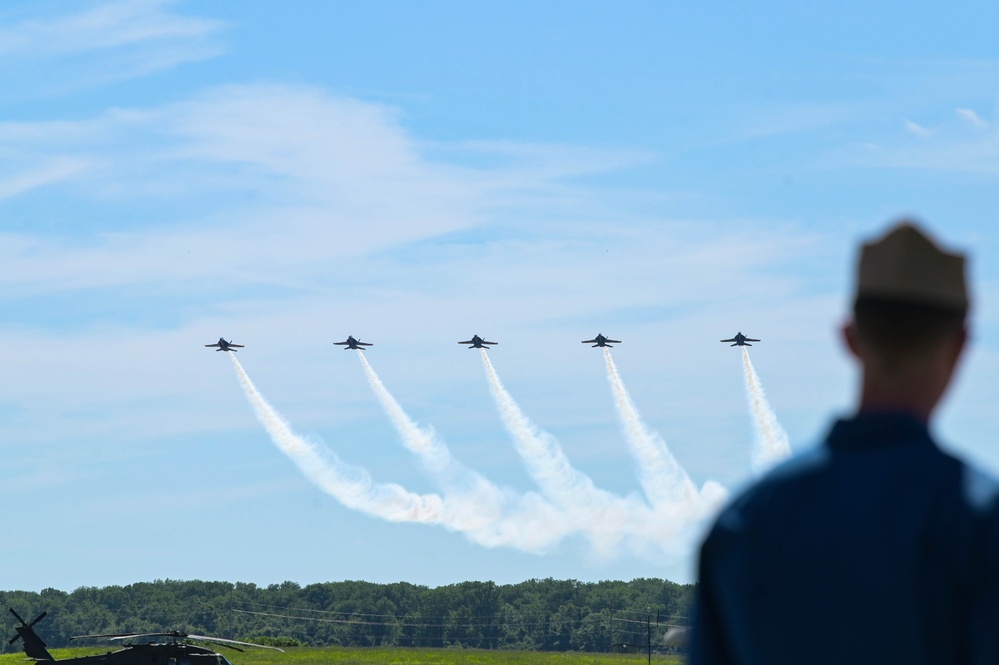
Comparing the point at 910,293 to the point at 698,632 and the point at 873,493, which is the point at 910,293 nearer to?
the point at 873,493

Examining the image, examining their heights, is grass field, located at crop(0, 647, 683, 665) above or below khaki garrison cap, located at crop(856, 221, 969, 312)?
above

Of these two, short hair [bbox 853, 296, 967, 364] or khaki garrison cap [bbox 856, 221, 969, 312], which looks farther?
short hair [bbox 853, 296, 967, 364]

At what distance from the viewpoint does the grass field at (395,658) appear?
16288 centimetres

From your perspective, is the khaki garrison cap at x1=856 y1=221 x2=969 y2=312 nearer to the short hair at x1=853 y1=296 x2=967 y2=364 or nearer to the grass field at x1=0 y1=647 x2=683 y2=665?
the short hair at x1=853 y1=296 x2=967 y2=364

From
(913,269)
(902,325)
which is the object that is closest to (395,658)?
(902,325)

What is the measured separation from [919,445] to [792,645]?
0.72m

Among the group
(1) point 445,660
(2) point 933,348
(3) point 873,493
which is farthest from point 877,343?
(1) point 445,660

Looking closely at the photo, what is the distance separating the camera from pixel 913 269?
4938 mm

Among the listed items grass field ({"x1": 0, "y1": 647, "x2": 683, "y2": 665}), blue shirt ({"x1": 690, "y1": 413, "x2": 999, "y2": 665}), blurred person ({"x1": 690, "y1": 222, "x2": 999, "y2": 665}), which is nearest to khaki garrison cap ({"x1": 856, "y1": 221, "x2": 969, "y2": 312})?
blurred person ({"x1": 690, "y1": 222, "x2": 999, "y2": 665})

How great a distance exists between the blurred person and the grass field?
496 feet

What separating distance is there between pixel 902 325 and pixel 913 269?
0.20 meters

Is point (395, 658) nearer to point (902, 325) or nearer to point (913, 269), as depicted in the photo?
point (902, 325)

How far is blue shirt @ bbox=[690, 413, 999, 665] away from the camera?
4.66 metres

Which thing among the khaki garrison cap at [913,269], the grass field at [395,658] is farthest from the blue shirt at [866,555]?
the grass field at [395,658]
